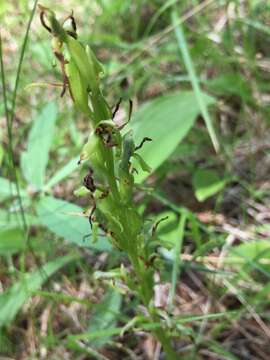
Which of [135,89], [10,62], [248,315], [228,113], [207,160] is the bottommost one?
[248,315]

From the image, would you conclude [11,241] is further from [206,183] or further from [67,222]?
[206,183]

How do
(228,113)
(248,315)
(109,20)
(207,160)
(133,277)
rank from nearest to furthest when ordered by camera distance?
(133,277) < (248,315) < (207,160) < (228,113) < (109,20)

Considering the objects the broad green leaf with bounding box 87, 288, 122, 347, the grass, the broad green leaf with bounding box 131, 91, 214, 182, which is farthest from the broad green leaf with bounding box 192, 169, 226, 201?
the broad green leaf with bounding box 87, 288, 122, 347

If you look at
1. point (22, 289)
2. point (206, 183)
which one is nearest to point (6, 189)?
point (22, 289)

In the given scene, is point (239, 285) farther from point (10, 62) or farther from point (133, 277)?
point (10, 62)

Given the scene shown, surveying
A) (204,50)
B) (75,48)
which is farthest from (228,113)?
(75,48)

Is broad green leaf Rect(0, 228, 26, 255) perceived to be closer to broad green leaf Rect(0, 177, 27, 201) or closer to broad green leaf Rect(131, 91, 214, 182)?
broad green leaf Rect(0, 177, 27, 201)

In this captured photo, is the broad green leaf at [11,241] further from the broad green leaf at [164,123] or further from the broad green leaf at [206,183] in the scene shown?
the broad green leaf at [206,183]
